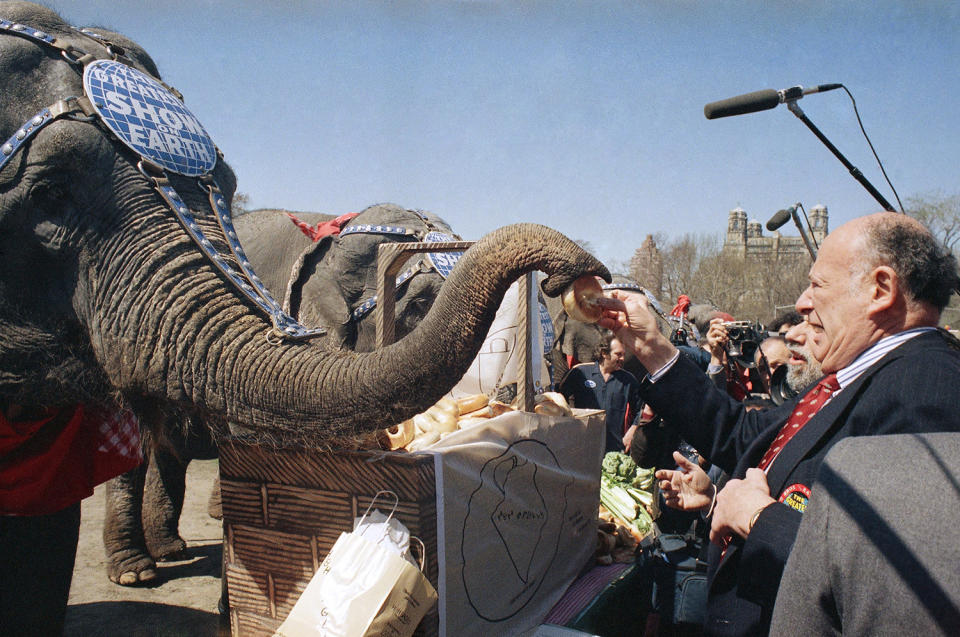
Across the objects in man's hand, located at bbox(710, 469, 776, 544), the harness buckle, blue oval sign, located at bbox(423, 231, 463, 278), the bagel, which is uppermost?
the harness buckle

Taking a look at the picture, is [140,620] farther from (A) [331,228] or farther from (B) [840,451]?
(B) [840,451]

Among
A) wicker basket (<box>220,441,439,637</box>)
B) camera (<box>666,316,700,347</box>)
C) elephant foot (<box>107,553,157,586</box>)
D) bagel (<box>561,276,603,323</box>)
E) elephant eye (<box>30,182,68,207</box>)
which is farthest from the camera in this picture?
camera (<box>666,316,700,347</box>)

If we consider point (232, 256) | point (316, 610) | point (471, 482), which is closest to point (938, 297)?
point (471, 482)

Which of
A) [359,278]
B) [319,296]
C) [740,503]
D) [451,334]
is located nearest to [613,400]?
[359,278]

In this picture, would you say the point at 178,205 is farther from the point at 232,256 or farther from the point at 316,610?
the point at 316,610

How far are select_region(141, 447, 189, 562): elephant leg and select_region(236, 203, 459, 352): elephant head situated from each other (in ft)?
5.16

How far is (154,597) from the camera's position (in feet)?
15.1

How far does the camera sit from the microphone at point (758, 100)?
2652 millimetres

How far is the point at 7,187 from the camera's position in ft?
8.35

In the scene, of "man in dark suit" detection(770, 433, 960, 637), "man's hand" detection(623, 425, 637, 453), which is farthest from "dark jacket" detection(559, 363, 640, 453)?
"man in dark suit" detection(770, 433, 960, 637)

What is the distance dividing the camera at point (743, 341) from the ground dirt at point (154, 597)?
348 cm

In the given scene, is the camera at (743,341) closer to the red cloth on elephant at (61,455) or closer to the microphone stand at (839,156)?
the microphone stand at (839,156)

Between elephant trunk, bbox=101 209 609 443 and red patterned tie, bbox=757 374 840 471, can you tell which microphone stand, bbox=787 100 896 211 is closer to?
red patterned tie, bbox=757 374 840 471

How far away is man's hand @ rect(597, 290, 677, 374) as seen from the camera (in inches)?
107
